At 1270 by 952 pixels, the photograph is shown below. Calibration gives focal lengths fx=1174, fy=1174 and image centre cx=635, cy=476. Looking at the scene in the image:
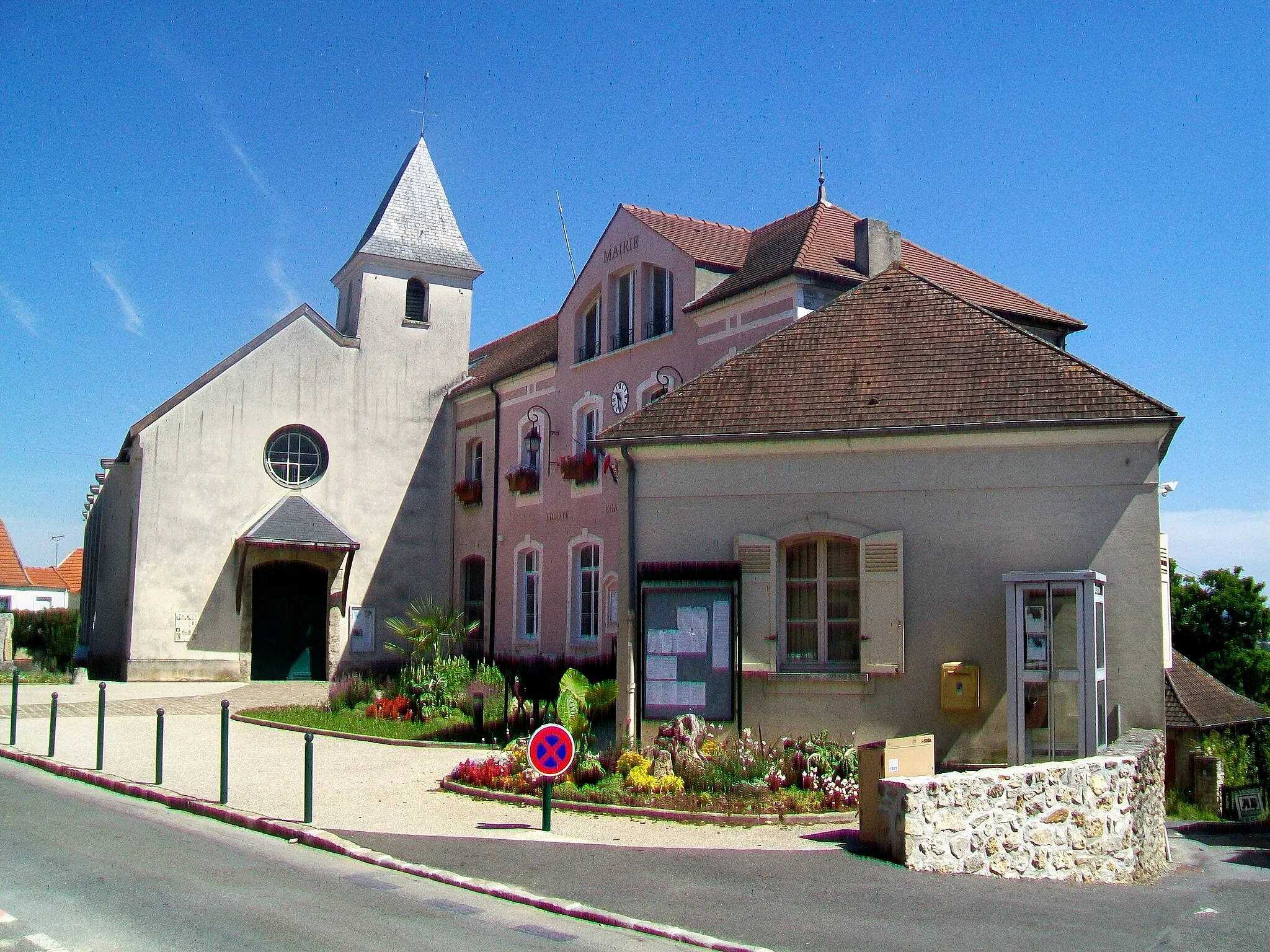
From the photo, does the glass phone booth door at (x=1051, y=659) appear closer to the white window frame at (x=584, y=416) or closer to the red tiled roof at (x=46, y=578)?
the white window frame at (x=584, y=416)

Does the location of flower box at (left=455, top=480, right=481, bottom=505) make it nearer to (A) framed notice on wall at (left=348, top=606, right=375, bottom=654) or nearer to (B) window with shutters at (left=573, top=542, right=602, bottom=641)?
(A) framed notice on wall at (left=348, top=606, right=375, bottom=654)

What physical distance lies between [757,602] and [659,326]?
403 inches

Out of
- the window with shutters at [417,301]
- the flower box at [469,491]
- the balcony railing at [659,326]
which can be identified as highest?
the window with shutters at [417,301]

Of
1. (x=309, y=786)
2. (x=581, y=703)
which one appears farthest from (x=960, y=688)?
(x=309, y=786)

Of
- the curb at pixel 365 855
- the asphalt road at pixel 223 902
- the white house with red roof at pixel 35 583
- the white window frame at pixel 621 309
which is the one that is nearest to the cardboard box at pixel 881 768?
the curb at pixel 365 855

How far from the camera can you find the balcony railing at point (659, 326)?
71.5ft

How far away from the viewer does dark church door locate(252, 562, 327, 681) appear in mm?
26875

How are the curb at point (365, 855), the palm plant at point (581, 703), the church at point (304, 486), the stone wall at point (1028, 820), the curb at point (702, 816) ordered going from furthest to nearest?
the church at point (304, 486)
the palm plant at point (581, 703)
the curb at point (702, 816)
the stone wall at point (1028, 820)
the curb at point (365, 855)

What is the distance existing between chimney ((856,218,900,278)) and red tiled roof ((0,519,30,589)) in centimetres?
3755

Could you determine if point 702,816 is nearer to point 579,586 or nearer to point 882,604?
point 882,604

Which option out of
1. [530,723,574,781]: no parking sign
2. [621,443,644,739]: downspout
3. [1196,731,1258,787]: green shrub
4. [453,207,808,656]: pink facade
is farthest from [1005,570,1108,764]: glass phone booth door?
[1196,731,1258,787]: green shrub

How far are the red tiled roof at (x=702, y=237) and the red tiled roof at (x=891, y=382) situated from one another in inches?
266

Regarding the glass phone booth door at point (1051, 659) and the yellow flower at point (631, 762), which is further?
the yellow flower at point (631, 762)

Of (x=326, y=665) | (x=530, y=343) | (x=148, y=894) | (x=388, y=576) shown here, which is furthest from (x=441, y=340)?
(x=148, y=894)
